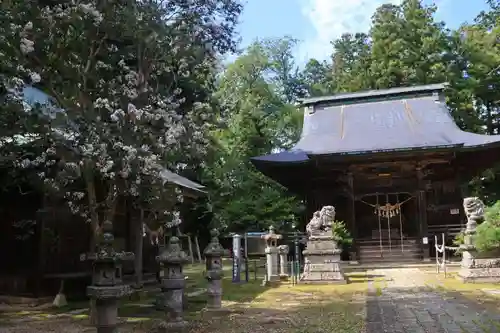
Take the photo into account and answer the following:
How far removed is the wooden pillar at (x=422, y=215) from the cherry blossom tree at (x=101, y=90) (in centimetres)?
1232

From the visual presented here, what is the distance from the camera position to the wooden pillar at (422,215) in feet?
60.5

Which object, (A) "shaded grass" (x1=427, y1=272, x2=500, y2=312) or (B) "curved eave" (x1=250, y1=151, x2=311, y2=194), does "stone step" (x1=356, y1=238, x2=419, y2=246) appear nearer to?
(B) "curved eave" (x1=250, y1=151, x2=311, y2=194)

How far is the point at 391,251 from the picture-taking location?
19359 mm

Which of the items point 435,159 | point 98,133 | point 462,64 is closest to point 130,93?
point 98,133

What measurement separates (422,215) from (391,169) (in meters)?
2.39

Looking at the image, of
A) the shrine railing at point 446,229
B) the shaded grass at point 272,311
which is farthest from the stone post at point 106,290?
the shrine railing at point 446,229

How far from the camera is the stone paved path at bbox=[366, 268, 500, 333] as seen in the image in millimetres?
6586

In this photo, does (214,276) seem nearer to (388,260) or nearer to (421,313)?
(421,313)

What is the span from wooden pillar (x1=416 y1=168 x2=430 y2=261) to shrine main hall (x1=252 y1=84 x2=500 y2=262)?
37 millimetres

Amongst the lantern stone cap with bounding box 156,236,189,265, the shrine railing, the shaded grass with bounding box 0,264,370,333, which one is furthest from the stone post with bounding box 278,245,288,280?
the lantern stone cap with bounding box 156,236,189,265

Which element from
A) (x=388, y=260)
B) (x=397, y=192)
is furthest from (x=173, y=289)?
(x=397, y=192)

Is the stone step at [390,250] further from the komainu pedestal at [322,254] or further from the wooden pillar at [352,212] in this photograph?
the komainu pedestal at [322,254]

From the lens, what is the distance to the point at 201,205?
79.9 feet

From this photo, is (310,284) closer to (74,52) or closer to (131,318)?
(131,318)
